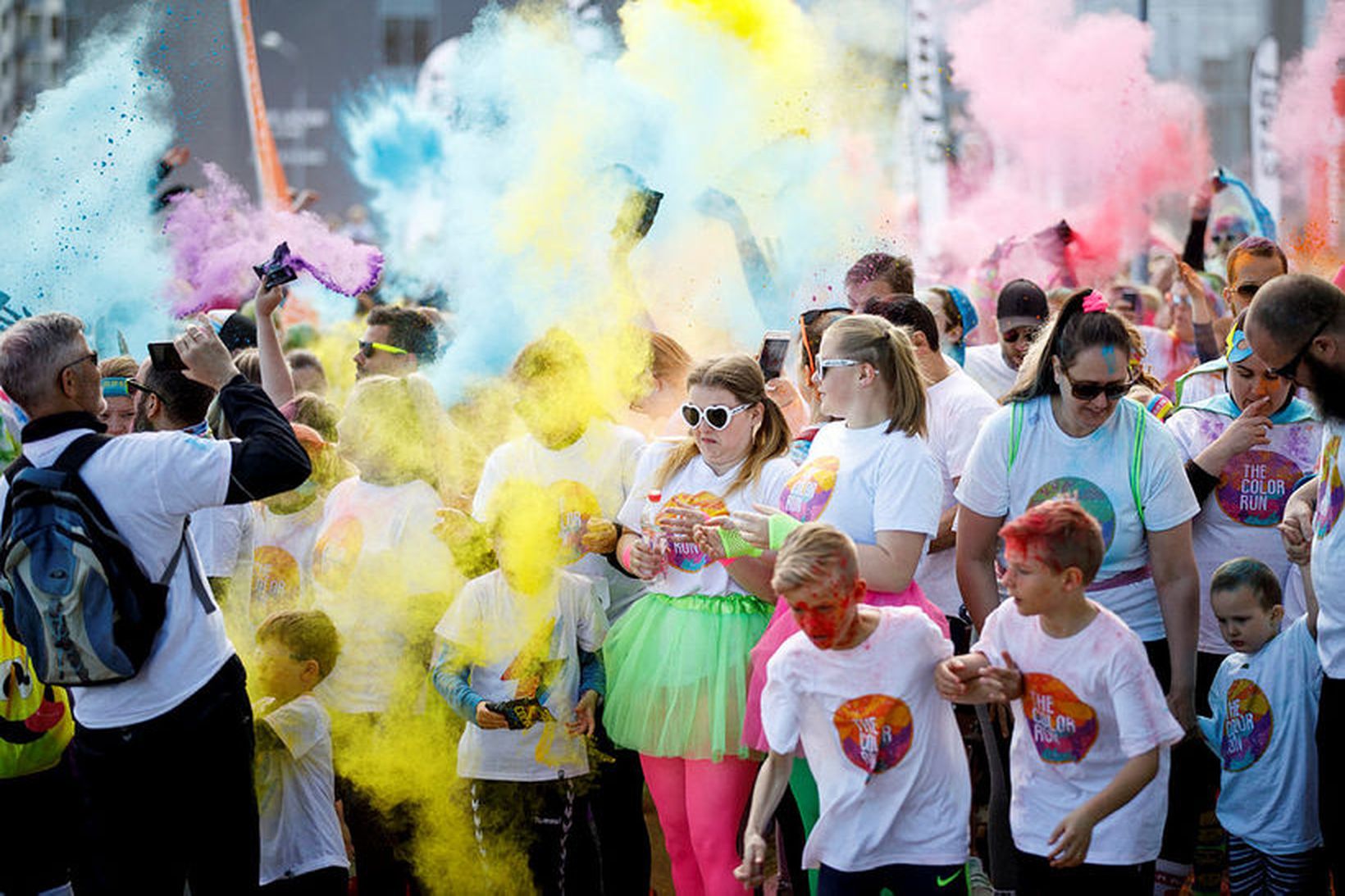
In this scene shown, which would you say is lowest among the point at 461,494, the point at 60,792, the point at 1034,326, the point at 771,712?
the point at 60,792

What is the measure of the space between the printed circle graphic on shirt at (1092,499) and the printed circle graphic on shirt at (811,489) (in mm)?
595

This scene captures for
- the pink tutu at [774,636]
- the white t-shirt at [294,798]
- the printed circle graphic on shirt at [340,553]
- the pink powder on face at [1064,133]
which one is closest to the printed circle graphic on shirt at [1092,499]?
the pink tutu at [774,636]

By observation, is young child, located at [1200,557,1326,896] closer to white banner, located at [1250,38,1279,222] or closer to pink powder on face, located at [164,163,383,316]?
pink powder on face, located at [164,163,383,316]

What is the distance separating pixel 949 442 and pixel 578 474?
1290 mm

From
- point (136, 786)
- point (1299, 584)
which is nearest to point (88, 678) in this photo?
point (136, 786)

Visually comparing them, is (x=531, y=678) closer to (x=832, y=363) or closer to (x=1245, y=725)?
(x=832, y=363)

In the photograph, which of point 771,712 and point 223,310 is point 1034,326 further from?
point 223,310

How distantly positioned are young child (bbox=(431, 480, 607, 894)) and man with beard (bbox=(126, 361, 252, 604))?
84 centimetres

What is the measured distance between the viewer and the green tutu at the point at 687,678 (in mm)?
4406

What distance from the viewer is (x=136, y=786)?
3.83 m

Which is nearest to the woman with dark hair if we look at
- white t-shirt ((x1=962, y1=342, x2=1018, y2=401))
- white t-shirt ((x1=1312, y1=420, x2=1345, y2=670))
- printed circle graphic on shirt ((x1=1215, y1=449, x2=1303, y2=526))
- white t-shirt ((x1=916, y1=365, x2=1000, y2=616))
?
white t-shirt ((x1=1312, y1=420, x2=1345, y2=670))

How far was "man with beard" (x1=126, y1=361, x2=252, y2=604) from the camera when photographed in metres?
4.80

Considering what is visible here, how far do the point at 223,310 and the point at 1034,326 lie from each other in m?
3.52

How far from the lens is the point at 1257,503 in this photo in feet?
15.5
